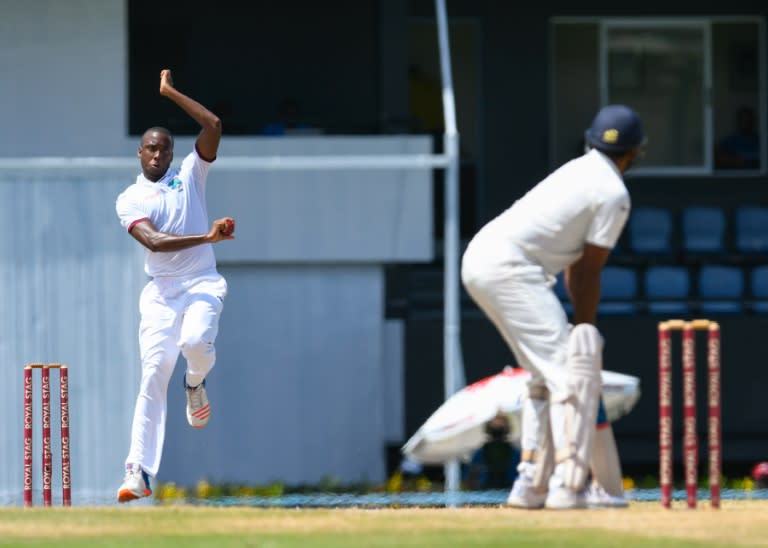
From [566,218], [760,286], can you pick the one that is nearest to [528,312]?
[566,218]

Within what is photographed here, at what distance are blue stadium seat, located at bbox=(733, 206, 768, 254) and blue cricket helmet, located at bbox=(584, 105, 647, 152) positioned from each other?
823 centimetres

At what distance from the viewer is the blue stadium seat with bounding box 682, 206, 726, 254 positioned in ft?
53.8

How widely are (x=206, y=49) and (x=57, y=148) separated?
6.25 feet

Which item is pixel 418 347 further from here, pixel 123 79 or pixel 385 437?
pixel 123 79

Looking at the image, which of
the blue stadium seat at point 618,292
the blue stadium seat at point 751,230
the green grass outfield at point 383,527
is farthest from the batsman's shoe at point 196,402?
the blue stadium seat at point 751,230

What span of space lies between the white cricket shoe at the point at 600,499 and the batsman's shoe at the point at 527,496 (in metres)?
0.23

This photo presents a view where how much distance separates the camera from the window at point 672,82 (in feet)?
57.8

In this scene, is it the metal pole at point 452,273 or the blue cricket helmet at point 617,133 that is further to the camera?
the metal pole at point 452,273

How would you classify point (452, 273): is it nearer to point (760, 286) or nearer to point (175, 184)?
point (760, 286)

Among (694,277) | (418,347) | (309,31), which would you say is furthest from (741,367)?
(309,31)

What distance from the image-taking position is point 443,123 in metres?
17.4

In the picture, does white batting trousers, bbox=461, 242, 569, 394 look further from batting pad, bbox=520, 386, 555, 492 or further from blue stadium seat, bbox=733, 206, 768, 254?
blue stadium seat, bbox=733, 206, 768, 254

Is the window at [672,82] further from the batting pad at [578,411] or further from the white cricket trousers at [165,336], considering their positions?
the batting pad at [578,411]

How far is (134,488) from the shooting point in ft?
31.1
